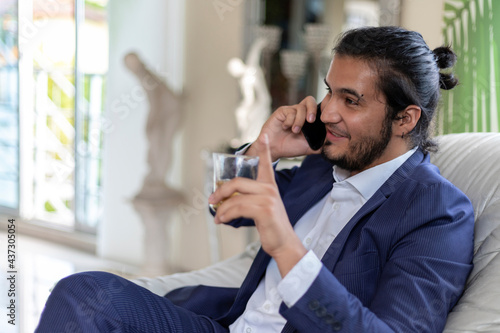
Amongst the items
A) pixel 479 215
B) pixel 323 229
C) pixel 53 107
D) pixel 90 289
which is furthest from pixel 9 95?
pixel 479 215

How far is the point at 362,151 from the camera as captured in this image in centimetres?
135

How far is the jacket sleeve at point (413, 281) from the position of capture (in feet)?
3.16

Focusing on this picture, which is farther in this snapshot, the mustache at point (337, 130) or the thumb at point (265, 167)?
the mustache at point (337, 130)

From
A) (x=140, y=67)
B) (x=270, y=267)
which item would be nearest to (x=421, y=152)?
(x=270, y=267)

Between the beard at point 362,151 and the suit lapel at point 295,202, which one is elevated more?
the beard at point 362,151

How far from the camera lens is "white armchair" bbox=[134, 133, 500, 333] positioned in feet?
3.67

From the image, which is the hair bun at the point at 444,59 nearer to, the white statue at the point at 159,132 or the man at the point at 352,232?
the man at the point at 352,232

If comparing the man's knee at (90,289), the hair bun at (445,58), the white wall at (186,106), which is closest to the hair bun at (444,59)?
the hair bun at (445,58)

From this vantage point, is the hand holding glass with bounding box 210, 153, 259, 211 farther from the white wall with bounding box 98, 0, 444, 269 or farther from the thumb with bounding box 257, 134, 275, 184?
the white wall with bounding box 98, 0, 444, 269

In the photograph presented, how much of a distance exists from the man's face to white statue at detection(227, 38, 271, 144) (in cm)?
168

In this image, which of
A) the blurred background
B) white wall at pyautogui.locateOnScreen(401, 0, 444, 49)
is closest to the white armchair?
the blurred background

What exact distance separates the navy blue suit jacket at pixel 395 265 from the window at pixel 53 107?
3081 millimetres

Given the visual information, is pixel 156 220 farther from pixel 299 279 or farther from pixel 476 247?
pixel 299 279

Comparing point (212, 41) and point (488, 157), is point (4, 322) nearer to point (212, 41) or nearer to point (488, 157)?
point (488, 157)
